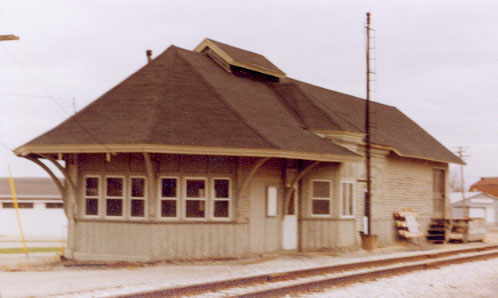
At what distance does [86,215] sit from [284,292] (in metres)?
7.80

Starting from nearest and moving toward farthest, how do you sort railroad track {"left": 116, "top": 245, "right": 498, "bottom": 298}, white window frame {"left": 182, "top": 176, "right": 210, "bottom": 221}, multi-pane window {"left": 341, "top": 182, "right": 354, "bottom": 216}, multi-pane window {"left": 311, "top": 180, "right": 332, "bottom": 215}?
railroad track {"left": 116, "top": 245, "right": 498, "bottom": 298} → white window frame {"left": 182, "top": 176, "right": 210, "bottom": 221} → multi-pane window {"left": 311, "top": 180, "right": 332, "bottom": 215} → multi-pane window {"left": 341, "top": 182, "right": 354, "bottom": 216}

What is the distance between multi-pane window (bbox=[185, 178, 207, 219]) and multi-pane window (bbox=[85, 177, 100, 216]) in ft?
7.97

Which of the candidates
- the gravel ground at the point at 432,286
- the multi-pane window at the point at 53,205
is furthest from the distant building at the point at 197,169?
the multi-pane window at the point at 53,205

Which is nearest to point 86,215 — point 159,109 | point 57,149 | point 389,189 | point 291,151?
point 57,149

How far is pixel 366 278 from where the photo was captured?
14.2m

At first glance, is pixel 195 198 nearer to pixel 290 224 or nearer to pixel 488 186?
pixel 290 224

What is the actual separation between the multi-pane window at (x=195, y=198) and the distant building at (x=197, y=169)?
26 mm

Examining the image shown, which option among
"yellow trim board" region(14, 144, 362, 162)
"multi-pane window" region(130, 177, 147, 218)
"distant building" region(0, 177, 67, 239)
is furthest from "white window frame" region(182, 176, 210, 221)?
"distant building" region(0, 177, 67, 239)

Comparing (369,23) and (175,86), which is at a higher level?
(369,23)

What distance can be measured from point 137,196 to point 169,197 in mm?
851

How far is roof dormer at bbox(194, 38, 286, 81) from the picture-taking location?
74.2 ft

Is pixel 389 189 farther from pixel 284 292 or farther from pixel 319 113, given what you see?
pixel 284 292

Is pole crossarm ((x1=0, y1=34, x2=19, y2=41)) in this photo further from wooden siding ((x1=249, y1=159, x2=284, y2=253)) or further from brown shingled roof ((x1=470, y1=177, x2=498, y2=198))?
brown shingled roof ((x1=470, y1=177, x2=498, y2=198))

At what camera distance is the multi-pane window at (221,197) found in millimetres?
17453
